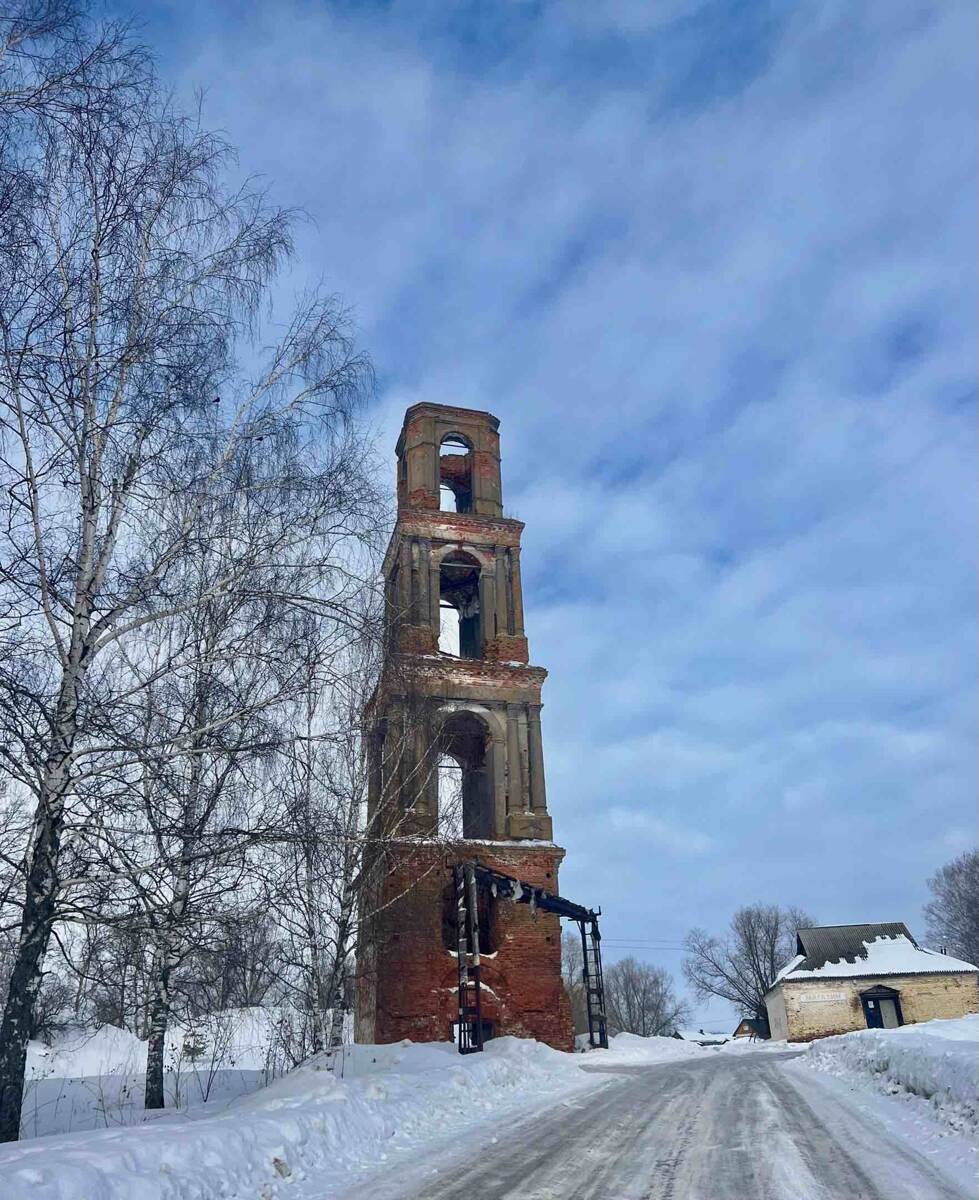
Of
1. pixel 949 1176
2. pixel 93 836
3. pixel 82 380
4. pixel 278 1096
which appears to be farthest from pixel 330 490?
pixel 949 1176

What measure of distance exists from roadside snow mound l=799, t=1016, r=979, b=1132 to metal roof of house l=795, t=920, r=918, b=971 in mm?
26339

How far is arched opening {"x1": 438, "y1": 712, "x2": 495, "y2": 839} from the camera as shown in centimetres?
2667

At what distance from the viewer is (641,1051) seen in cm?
2903

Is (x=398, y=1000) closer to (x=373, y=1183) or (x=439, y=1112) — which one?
(x=439, y=1112)

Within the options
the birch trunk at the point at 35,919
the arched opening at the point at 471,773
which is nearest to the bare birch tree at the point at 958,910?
the arched opening at the point at 471,773

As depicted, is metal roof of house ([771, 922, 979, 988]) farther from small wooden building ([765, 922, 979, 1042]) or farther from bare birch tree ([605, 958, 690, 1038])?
bare birch tree ([605, 958, 690, 1038])

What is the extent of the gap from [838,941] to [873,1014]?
402 centimetres

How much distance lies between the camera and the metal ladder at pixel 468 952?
2208cm

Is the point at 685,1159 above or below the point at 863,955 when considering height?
below

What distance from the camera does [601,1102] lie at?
41.6 ft

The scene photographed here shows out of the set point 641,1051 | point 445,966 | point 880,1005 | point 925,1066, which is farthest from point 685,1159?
point 880,1005

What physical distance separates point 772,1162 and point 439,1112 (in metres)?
4.93

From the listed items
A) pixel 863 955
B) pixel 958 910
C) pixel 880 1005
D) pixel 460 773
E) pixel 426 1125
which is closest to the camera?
pixel 426 1125

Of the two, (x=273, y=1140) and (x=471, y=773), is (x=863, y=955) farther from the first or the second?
(x=273, y=1140)
